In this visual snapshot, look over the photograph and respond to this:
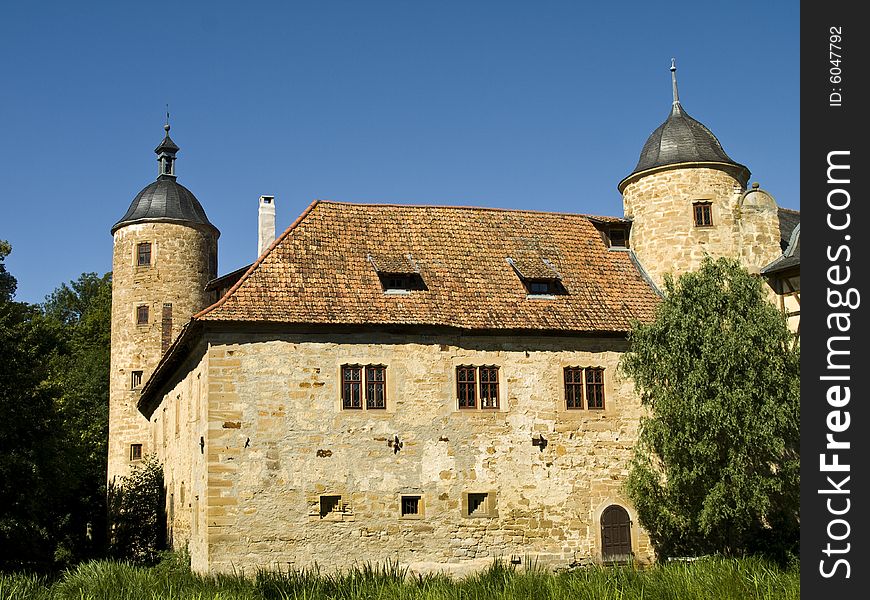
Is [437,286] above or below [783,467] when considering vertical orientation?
above

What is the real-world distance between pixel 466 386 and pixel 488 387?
1.75 ft

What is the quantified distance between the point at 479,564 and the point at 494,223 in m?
9.36

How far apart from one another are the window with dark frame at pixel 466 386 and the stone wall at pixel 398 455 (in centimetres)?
18

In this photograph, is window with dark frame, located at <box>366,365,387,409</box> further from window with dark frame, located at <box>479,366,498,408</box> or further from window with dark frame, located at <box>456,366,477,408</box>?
Answer: window with dark frame, located at <box>479,366,498,408</box>

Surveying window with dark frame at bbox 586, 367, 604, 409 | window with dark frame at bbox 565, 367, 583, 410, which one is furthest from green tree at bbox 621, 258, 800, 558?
window with dark frame at bbox 565, 367, 583, 410

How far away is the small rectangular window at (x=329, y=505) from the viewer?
68.0 feet

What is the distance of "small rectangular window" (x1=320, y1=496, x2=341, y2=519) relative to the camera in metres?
20.7

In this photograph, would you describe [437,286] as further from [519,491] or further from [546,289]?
[519,491]

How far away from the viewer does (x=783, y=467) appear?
69.1 feet

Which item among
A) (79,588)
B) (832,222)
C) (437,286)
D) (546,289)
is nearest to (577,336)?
(546,289)

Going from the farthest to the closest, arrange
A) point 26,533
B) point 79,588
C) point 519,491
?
1. point 26,533
2. point 519,491
3. point 79,588

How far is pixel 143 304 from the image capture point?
1401 inches

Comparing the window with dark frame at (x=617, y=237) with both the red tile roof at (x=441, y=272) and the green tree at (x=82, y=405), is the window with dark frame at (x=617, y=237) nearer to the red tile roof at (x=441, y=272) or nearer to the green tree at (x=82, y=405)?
the red tile roof at (x=441, y=272)

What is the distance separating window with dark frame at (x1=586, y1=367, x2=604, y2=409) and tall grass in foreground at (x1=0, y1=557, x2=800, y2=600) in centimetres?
426
